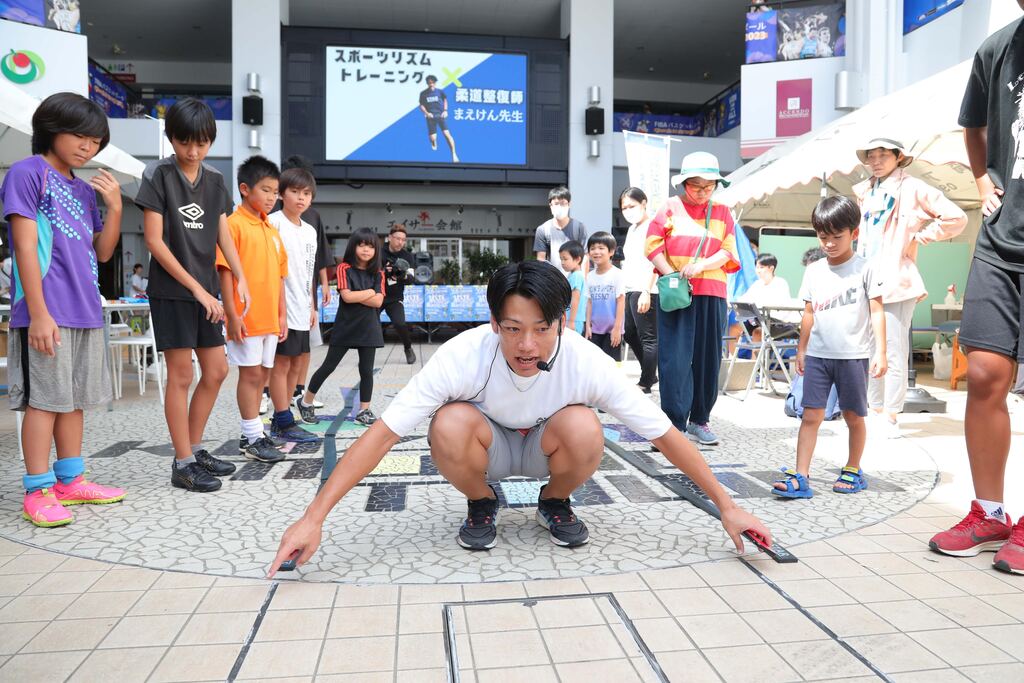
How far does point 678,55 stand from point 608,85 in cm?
499

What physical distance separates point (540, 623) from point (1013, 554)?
1.49 metres

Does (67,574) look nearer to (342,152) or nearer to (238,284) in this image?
(238,284)

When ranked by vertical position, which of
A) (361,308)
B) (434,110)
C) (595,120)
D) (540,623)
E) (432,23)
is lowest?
(540,623)

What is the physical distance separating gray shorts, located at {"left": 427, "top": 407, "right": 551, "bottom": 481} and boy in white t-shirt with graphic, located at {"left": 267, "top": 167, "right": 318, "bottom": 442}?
2089 millimetres

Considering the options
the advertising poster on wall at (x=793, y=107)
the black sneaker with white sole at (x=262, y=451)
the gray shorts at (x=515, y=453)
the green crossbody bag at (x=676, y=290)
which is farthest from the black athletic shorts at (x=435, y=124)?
the gray shorts at (x=515, y=453)

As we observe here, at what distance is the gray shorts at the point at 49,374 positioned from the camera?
8.93 feet

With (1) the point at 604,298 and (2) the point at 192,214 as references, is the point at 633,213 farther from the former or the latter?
(2) the point at 192,214

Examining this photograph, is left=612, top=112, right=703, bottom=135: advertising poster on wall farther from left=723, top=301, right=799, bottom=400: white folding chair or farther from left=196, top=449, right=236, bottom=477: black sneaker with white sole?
left=196, top=449, right=236, bottom=477: black sneaker with white sole

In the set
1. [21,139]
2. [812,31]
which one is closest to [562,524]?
[21,139]

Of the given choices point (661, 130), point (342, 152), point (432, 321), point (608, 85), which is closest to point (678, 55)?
point (661, 130)

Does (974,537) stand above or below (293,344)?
below

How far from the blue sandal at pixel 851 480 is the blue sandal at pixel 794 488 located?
0.16m

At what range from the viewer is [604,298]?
596 cm

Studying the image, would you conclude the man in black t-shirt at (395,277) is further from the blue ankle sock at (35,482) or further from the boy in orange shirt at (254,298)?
the blue ankle sock at (35,482)
